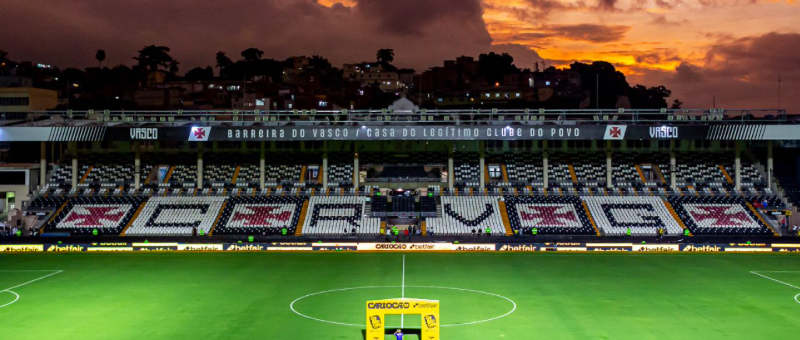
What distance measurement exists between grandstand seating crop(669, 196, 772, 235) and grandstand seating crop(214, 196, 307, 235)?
29035 mm

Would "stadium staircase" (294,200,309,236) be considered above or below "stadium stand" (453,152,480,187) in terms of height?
below

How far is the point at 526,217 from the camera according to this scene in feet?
178

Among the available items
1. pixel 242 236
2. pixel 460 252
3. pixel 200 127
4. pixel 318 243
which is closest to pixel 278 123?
pixel 200 127

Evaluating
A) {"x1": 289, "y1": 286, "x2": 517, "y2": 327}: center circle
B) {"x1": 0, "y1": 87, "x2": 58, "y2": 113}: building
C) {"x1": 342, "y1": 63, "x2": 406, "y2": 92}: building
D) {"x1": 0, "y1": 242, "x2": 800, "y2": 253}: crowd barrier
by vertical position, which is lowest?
{"x1": 289, "y1": 286, "x2": 517, "y2": 327}: center circle

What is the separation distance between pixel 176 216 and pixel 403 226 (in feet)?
56.1

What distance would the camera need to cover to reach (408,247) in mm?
47000

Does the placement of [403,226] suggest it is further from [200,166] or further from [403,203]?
[200,166]

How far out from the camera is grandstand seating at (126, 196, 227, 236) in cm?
5266

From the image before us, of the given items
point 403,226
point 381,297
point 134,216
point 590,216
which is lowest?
point 381,297

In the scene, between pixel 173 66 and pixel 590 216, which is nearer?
pixel 590 216

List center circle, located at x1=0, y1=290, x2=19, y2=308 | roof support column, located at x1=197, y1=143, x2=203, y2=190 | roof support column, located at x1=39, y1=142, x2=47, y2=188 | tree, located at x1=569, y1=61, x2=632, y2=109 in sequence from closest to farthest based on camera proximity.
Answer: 1. center circle, located at x1=0, y1=290, x2=19, y2=308
2. roof support column, located at x1=39, y1=142, x2=47, y2=188
3. roof support column, located at x1=197, y1=143, x2=203, y2=190
4. tree, located at x1=569, y1=61, x2=632, y2=109

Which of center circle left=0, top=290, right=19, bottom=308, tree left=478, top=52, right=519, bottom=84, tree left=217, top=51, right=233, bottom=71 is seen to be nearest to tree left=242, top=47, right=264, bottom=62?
tree left=217, top=51, right=233, bottom=71

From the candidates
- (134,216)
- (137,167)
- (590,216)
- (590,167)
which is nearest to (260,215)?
(134,216)

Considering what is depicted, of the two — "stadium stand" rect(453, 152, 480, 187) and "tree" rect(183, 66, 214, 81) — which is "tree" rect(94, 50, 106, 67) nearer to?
"tree" rect(183, 66, 214, 81)
